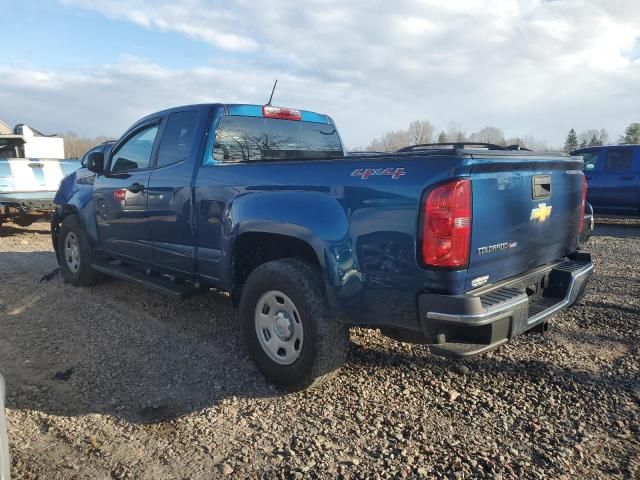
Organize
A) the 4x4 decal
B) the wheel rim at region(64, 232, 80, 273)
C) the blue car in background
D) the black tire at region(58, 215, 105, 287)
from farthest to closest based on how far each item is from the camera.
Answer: the blue car in background
the wheel rim at region(64, 232, 80, 273)
the black tire at region(58, 215, 105, 287)
the 4x4 decal

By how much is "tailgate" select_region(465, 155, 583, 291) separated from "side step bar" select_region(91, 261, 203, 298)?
8.03 ft

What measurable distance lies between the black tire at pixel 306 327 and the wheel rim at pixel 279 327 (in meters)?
0.04

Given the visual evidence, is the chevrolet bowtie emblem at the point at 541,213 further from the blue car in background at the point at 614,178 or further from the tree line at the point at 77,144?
the tree line at the point at 77,144

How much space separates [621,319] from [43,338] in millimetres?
5236

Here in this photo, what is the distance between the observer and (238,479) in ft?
8.23

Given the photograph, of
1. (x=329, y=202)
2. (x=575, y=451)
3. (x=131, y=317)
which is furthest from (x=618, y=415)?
(x=131, y=317)

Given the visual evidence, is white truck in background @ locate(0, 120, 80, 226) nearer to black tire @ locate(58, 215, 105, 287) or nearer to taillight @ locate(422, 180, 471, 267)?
black tire @ locate(58, 215, 105, 287)

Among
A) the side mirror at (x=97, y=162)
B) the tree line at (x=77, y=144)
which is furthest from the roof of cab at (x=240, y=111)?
the tree line at (x=77, y=144)

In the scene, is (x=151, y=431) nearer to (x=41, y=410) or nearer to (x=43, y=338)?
(x=41, y=410)

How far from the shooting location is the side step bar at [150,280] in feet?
13.8

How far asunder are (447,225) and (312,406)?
4.90 feet

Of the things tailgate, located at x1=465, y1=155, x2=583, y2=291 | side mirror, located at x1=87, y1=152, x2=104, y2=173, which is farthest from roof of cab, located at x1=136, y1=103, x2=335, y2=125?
tailgate, located at x1=465, y1=155, x2=583, y2=291

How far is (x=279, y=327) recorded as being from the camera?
3.41m

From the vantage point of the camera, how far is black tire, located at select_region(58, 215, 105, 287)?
5668mm
